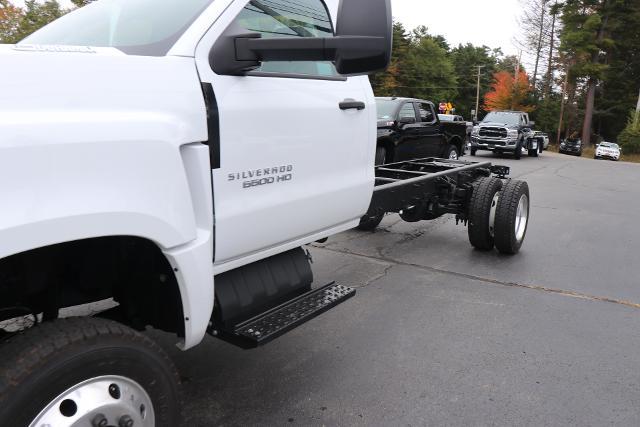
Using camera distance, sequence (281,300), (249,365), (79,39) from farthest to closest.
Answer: (249,365)
(281,300)
(79,39)

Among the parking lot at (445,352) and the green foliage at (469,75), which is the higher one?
the green foliage at (469,75)

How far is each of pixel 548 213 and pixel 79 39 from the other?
830 centimetres

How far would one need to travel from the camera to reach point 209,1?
2316mm

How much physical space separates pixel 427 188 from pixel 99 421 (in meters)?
4.03

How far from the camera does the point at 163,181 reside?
1.85 metres

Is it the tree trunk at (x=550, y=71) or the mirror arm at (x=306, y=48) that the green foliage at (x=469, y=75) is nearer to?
the tree trunk at (x=550, y=71)

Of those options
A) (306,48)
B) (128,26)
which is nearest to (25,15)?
(128,26)

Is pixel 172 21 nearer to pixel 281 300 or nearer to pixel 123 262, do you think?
pixel 123 262

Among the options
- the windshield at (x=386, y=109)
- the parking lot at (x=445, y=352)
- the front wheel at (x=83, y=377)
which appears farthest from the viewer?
the windshield at (x=386, y=109)

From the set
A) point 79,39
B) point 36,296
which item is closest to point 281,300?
point 36,296

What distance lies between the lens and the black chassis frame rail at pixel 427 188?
417cm

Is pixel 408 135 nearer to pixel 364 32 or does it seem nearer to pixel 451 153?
pixel 451 153

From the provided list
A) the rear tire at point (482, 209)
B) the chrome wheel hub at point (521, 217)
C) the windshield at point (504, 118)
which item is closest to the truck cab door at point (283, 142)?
the rear tire at point (482, 209)

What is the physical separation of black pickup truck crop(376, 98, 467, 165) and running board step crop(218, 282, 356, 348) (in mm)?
9217
